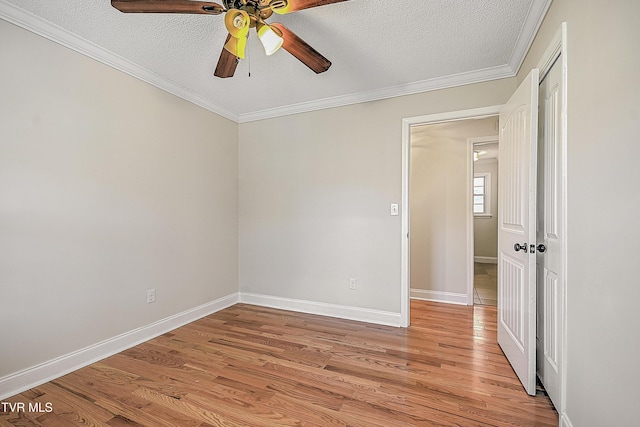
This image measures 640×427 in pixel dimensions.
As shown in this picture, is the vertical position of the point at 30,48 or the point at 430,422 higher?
the point at 30,48

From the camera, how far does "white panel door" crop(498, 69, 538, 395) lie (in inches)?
67.8

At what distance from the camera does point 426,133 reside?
3746 millimetres

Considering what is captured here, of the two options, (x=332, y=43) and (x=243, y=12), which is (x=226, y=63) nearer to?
(x=243, y=12)

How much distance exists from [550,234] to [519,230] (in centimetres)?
20

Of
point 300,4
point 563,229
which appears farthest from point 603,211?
point 300,4

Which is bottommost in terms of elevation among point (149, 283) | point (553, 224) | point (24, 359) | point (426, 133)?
point (24, 359)

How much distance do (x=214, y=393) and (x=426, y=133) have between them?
11.9ft

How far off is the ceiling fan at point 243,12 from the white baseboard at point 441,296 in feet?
10.4

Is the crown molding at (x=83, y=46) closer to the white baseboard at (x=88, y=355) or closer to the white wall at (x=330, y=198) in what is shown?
the white wall at (x=330, y=198)

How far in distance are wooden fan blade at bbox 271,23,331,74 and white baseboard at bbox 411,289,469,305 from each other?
10.0 feet

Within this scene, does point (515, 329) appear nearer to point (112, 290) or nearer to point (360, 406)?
point (360, 406)

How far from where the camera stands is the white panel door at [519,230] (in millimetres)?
1722

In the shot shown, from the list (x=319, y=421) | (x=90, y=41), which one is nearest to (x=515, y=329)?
(x=319, y=421)

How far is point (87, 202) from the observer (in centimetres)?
211
